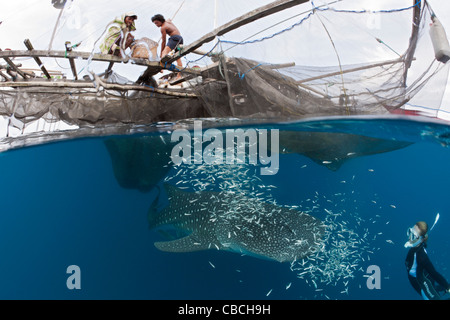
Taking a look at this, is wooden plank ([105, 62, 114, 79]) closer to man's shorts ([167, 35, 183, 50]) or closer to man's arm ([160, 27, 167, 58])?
man's arm ([160, 27, 167, 58])

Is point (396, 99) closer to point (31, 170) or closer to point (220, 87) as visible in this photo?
point (220, 87)

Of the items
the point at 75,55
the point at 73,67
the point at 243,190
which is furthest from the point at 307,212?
the point at 73,67

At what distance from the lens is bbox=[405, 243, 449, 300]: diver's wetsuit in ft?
18.6

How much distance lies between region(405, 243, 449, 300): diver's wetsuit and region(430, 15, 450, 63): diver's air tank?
154 inches

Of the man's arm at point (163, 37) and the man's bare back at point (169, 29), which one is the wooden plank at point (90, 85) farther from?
the man's bare back at point (169, 29)

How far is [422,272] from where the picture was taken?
5.76 m

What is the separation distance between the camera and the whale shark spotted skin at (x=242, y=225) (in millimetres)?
6035

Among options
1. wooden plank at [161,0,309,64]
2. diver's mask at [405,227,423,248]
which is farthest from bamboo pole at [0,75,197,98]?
diver's mask at [405,227,423,248]

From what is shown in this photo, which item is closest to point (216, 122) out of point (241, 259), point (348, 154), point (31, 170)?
point (348, 154)

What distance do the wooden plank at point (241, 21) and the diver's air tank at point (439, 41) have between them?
2.13 m

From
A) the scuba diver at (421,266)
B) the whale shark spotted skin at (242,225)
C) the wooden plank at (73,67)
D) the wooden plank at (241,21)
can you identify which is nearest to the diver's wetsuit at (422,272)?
the scuba diver at (421,266)

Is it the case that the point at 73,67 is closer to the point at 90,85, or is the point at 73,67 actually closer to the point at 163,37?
the point at 90,85

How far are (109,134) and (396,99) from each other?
325 inches

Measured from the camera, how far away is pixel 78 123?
834 centimetres
